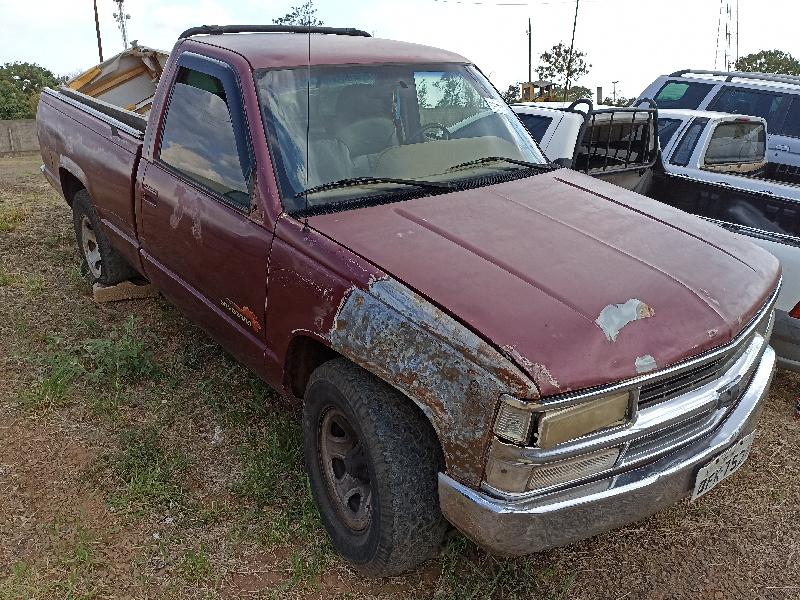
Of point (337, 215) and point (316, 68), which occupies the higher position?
point (316, 68)

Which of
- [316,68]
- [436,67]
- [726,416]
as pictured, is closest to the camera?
[726,416]

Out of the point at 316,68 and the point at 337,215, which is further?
the point at 316,68

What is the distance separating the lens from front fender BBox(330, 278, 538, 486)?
204cm

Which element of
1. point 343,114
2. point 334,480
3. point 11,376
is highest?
point 343,114

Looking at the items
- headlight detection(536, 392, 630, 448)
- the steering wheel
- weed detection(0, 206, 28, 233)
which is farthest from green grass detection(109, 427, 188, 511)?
weed detection(0, 206, 28, 233)

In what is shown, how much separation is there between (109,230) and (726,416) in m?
3.71

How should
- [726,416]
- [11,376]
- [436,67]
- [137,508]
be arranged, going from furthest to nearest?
[11,376] → [436,67] → [137,508] → [726,416]

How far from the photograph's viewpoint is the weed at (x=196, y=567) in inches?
105

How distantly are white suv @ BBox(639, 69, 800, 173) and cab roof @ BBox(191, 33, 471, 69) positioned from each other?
6.46 m

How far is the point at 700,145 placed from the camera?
21.6 ft

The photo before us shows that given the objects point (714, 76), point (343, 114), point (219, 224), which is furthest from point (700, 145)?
point (219, 224)

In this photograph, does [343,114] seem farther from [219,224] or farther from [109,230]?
[109,230]

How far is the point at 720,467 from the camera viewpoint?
8.36 ft

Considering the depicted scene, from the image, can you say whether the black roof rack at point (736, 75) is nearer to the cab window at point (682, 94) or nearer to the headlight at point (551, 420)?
the cab window at point (682, 94)
